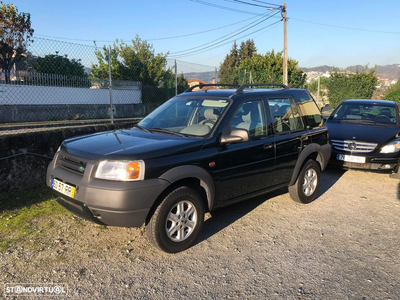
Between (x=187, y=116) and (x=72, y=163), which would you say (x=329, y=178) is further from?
(x=72, y=163)

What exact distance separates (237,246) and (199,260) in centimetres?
55

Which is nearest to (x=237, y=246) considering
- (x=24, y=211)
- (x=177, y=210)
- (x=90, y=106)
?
(x=177, y=210)

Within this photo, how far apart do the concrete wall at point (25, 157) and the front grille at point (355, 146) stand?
557 centimetres

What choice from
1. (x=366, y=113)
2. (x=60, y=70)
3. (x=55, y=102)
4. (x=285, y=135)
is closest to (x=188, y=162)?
(x=285, y=135)

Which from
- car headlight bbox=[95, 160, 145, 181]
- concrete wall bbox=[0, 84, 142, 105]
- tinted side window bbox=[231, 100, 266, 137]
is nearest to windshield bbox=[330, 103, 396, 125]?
tinted side window bbox=[231, 100, 266, 137]

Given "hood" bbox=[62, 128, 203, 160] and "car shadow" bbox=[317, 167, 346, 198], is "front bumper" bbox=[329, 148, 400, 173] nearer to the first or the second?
"car shadow" bbox=[317, 167, 346, 198]

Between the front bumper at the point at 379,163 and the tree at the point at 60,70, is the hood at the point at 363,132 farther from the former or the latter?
the tree at the point at 60,70

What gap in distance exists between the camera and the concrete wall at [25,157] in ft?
15.6

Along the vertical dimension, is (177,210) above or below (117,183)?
below

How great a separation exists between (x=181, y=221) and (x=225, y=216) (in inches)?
48.4

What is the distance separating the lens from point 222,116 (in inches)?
155

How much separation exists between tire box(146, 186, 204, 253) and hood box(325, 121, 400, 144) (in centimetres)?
454

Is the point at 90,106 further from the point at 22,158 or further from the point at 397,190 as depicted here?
the point at 397,190

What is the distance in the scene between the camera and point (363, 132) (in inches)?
267
